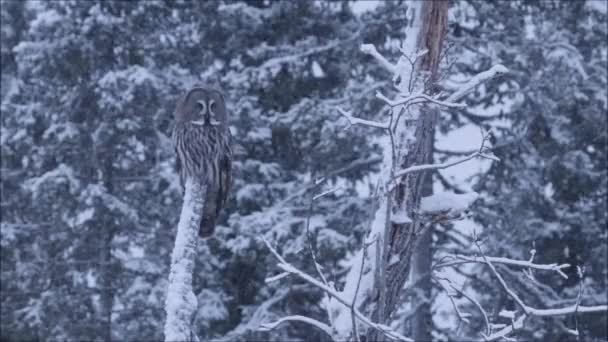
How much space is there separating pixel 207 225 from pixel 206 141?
48 centimetres

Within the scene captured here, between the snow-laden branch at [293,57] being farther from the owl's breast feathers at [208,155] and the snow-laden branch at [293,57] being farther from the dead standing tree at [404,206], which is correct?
the owl's breast feathers at [208,155]

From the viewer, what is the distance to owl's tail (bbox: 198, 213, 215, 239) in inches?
170

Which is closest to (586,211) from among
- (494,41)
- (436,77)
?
(494,41)

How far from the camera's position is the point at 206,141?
4.17m

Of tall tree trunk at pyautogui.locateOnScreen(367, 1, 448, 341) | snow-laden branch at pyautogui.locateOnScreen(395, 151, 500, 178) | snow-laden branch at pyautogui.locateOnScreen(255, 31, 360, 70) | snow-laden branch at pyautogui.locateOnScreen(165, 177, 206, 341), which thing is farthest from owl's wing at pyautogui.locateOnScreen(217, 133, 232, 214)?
snow-laden branch at pyautogui.locateOnScreen(255, 31, 360, 70)

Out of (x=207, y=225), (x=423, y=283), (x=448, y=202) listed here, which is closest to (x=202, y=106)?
(x=207, y=225)

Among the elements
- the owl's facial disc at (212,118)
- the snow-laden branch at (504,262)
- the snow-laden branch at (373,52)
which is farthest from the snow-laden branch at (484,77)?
the owl's facial disc at (212,118)

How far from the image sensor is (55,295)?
13.0 m

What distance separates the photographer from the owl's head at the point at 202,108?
3.93 m

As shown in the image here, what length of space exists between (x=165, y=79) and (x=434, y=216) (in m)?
7.67

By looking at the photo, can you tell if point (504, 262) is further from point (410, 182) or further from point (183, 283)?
point (183, 283)

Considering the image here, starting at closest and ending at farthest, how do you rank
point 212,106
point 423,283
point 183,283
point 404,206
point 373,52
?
point 183,283 → point 212,106 → point 373,52 → point 404,206 → point 423,283

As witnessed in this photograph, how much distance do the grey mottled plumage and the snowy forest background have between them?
6.80m

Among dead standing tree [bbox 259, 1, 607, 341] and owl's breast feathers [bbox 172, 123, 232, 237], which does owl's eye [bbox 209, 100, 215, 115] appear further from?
dead standing tree [bbox 259, 1, 607, 341]
